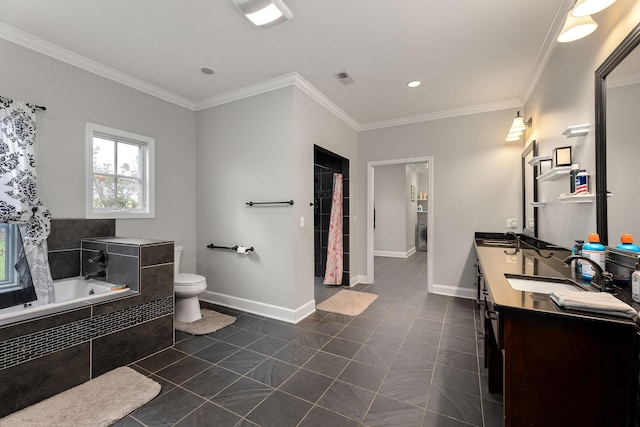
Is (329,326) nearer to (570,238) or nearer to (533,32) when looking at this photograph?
(570,238)

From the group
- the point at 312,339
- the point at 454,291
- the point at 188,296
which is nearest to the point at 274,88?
the point at 188,296

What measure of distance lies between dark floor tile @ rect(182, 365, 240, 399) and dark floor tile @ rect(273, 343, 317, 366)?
402 mm

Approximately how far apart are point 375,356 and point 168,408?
4.99ft

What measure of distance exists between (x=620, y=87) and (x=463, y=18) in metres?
1.15

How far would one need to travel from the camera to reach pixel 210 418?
63.0 inches

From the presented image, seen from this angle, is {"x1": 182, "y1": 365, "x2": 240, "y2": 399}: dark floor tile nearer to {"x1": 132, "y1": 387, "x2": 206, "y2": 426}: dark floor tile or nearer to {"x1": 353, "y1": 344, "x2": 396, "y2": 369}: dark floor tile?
{"x1": 132, "y1": 387, "x2": 206, "y2": 426}: dark floor tile

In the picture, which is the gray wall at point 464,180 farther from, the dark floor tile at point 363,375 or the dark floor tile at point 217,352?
the dark floor tile at point 217,352

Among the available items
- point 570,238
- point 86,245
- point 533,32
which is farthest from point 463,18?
point 86,245

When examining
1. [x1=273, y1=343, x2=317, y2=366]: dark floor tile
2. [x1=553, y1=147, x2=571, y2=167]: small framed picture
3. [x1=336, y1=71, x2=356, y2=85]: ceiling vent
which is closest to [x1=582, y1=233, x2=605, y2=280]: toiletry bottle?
[x1=553, y1=147, x2=571, y2=167]: small framed picture

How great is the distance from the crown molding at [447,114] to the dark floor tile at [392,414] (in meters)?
3.66

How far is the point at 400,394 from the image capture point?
1.82 meters

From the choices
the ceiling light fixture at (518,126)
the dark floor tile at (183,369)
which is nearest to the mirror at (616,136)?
the ceiling light fixture at (518,126)

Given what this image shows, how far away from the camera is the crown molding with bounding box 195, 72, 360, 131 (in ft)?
9.76

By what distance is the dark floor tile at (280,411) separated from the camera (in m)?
1.57
